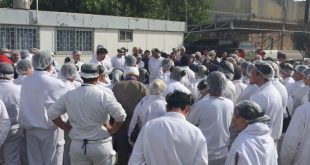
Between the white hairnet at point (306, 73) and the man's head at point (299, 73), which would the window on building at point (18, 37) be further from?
the white hairnet at point (306, 73)

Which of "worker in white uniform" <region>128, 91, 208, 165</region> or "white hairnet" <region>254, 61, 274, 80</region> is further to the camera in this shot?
"white hairnet" <region>254, 61, 274, 80</region>

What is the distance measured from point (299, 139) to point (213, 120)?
3.26ft

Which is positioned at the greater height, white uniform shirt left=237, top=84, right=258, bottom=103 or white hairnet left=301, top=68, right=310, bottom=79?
white hairnet left=301, top=68, right=310, bottom=79

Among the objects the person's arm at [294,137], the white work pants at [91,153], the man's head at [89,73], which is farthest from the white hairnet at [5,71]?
the person's arm at [294,137]

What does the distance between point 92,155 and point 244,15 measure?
39.8 metres

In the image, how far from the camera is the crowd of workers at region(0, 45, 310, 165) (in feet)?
12.3

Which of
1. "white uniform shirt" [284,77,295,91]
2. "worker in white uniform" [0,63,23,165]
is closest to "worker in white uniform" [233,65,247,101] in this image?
"white uniform shirt" [284,77,295,91]

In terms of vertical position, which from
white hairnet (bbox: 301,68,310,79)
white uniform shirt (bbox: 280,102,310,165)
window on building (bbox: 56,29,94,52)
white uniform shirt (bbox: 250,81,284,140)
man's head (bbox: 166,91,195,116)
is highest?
window on building (bbox: 56,29,94,52)

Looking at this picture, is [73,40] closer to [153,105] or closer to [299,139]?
[153,105]

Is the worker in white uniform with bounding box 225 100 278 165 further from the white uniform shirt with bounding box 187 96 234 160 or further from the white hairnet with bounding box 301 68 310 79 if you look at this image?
the white hairnet with bounding box 301 68 310 79

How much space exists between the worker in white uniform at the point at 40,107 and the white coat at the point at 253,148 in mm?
3097

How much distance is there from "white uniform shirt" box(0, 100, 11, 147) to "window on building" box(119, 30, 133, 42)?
37.5 feet

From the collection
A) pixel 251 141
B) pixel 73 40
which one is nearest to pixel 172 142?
pixel 251 141

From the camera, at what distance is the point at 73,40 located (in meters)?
15.3
